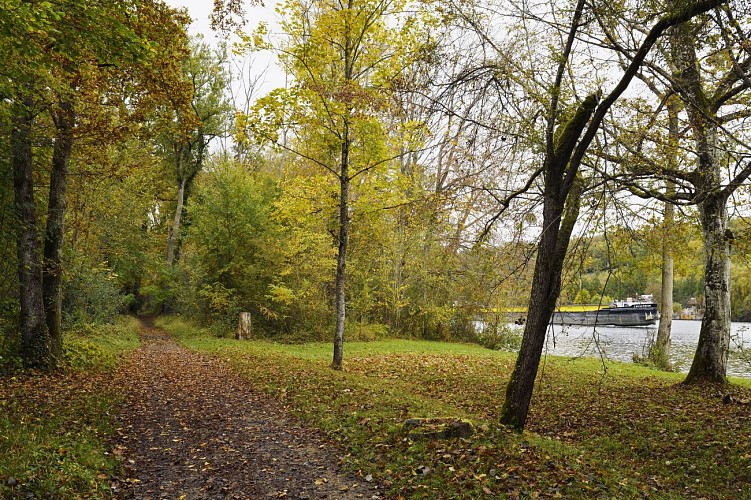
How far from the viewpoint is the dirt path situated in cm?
533

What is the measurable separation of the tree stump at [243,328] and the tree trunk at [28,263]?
10.5 meters

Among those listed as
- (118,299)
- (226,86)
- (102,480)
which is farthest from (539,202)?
(226,86)

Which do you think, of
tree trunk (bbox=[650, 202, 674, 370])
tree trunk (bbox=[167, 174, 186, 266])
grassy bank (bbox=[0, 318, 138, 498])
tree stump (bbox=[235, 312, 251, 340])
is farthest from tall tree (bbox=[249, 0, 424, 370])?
tree trunk (bbox=[167, 174, 186, 266])

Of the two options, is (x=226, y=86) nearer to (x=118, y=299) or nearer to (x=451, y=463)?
(x=118, y=299)

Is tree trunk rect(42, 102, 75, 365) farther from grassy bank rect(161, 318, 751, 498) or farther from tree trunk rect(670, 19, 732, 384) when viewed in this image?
tree trunk rect(670, 19, 732, 384)

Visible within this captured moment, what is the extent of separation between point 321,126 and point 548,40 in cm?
555

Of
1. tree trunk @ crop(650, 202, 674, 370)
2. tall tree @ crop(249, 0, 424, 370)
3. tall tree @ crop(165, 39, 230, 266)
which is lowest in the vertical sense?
tree trunk @ crop(650, 202, 674, 370)

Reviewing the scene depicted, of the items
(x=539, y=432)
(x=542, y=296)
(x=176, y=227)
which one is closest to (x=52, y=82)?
(x=542, y=296)

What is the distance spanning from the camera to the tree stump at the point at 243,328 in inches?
→ 807

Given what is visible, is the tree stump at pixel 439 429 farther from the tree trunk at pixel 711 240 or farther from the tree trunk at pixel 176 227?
→ the tree trunk at pixel 176 227

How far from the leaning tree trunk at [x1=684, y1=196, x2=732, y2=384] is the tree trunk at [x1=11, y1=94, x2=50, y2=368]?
1393cm

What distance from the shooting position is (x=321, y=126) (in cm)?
A: 1158

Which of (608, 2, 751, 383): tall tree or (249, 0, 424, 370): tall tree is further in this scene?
(249, 0, 424, 370): tall tree

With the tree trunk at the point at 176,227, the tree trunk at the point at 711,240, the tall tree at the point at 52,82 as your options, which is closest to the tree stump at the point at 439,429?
the tree trunk at the point at 711,240
